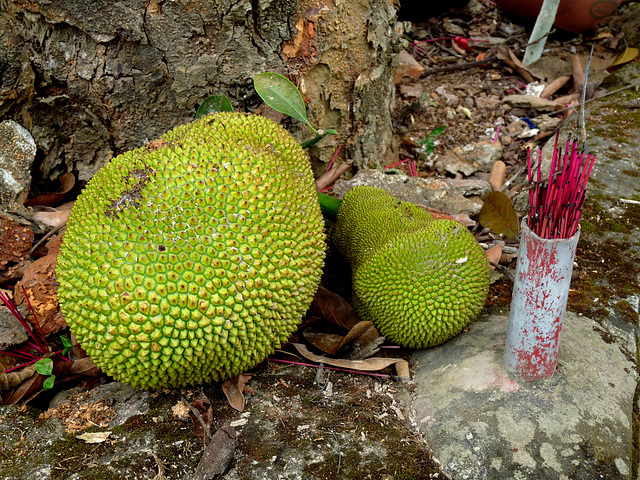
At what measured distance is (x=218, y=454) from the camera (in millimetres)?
1254

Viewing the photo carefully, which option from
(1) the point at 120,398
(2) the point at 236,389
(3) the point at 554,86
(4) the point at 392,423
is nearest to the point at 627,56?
(3) the point at 554,86

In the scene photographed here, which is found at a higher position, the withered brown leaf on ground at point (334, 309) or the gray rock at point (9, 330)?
the gray rock at point (9, 330)

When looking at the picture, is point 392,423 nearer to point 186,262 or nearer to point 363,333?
point 363,333

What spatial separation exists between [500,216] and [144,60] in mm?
1399

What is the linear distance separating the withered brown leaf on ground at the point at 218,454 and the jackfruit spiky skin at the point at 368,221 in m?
0.70

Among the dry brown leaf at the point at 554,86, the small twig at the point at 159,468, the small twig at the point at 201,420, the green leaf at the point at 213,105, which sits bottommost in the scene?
the small twig at the point at 159,468

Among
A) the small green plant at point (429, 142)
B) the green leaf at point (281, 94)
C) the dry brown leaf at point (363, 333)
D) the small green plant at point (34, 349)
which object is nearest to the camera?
the small green plant at point (34, 349)

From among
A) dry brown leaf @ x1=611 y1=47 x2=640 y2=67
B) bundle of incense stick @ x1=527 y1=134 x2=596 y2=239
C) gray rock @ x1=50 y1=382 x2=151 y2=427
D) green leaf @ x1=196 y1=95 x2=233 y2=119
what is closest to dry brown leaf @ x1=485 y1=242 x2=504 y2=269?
bundle of incense stick @ x1=527 y1=134 x2=596 y2=239

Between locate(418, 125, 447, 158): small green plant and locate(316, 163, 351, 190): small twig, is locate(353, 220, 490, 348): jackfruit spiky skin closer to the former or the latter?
locate(316, 163, 351, 190): small twig

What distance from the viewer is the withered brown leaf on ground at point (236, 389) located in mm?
1419

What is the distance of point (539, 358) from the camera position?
1.38 meters

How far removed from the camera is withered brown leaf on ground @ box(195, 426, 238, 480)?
48.2 inches

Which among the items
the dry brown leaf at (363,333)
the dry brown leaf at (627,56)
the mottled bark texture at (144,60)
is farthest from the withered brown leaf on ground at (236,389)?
the dry brown leaf at (627,56)

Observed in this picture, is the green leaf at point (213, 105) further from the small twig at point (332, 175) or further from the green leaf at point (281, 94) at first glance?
the small twig at point (332, 175)
